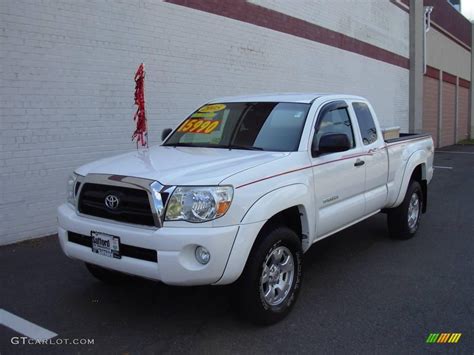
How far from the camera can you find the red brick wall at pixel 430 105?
23156 millimetres

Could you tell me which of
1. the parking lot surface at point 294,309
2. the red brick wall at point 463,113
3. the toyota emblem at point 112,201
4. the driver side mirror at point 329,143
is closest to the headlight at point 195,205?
the toyota emblem at point 112,201

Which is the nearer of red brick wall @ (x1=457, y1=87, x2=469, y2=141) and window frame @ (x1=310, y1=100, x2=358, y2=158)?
window frame @ (x1=310, y1=100, x2=358, y2=158)

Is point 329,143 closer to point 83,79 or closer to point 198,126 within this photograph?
point 198,126

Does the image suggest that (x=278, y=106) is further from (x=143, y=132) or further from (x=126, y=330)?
(x=143, y=132)

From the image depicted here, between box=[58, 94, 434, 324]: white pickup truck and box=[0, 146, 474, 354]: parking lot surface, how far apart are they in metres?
0.29

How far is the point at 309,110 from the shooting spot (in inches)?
188

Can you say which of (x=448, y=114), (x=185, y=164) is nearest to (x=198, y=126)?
(x=185, y=164)

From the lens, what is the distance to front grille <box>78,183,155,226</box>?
3570 millimetres

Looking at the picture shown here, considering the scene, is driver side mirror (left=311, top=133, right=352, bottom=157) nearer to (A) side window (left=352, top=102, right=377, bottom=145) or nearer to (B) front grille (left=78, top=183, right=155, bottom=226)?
(A) side window (left=352, top=102, right=377, bottom=145)

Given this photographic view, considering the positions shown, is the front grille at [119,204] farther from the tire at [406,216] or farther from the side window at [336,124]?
the tire at [406,216]

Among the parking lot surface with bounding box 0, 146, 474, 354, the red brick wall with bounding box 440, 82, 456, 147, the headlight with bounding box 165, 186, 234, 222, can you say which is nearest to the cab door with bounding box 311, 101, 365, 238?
the parking lot surface with bounding box 0, 146, 474, 354

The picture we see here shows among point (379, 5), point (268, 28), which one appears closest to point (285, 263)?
point (268, 28)

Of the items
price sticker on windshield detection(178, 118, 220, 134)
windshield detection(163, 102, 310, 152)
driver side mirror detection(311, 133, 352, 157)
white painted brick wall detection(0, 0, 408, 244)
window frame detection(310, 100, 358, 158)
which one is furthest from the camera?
white painted brick wall detection(0, 0, 408, 244)

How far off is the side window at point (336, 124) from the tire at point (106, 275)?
2298mm
